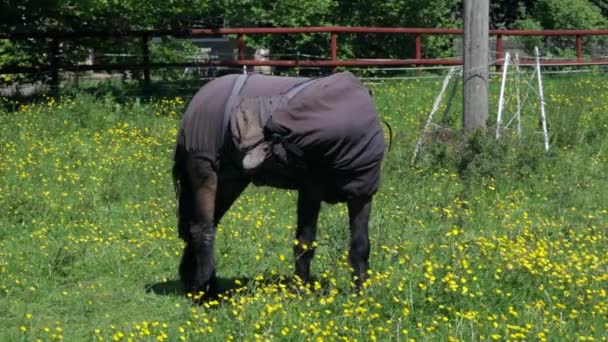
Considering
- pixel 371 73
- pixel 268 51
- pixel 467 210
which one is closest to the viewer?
pixel 467 210

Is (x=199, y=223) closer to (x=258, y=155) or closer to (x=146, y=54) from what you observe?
(x=258, y=155)

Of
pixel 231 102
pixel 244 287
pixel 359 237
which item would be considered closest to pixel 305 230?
pixel 359 237

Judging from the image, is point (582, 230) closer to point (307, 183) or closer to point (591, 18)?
point (307, 183)

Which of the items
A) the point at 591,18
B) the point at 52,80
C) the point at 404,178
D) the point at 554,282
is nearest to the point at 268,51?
the point at 52,80

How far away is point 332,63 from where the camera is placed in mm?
18641

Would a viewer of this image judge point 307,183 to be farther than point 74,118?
No

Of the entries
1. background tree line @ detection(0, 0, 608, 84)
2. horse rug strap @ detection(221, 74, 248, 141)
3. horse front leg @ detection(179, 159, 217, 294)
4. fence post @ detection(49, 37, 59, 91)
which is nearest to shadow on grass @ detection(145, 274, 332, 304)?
horse front leg @ detection(179, 159, 217, 294)

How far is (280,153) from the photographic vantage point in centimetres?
623

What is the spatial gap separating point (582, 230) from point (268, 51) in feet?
52.1

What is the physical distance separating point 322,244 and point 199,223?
944 mm

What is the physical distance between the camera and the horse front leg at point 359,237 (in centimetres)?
651

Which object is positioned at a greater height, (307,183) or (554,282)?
(307,183)

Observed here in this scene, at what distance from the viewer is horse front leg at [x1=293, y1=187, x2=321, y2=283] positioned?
6684 mm

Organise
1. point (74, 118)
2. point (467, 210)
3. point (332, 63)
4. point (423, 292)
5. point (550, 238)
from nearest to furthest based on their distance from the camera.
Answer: point (423, 292) → point (550, 238) → point (467, 210) → point (74, 118) → point (332, 63)
